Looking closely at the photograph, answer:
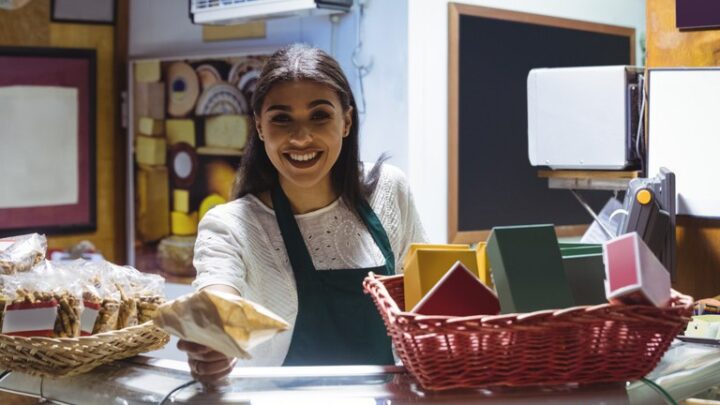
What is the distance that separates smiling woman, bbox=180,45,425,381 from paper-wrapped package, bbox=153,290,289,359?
1.90ft

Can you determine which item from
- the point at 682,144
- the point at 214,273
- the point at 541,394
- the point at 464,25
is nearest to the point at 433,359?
the point at 541,394

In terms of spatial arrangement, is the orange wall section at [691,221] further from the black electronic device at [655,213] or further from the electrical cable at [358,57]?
the electrical cable at [358,57]

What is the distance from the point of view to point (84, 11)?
5.01m

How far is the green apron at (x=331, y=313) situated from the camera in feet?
7.59

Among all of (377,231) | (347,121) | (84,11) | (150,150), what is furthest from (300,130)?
(84,11)

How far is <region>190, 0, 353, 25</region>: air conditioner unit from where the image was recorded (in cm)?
415

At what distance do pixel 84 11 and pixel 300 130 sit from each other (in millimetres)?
3237

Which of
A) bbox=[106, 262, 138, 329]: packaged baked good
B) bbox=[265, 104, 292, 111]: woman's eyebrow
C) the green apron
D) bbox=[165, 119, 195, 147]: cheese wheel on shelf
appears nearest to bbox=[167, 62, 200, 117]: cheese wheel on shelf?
bbox=[165, 119, 195, 147]: cheese wheel on shelf

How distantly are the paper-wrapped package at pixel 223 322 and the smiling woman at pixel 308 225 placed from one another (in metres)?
0.58

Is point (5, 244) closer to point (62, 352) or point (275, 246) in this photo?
point (62, 352)

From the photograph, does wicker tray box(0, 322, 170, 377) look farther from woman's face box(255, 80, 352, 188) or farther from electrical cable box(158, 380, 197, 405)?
woman's face box(255, 80, 352, 188)

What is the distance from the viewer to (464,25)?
4445 millimetres

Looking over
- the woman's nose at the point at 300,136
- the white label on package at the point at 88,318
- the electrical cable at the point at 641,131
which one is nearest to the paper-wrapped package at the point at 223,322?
the white label on package at the point at 88,318

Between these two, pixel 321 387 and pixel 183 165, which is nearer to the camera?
pixel 321 387
